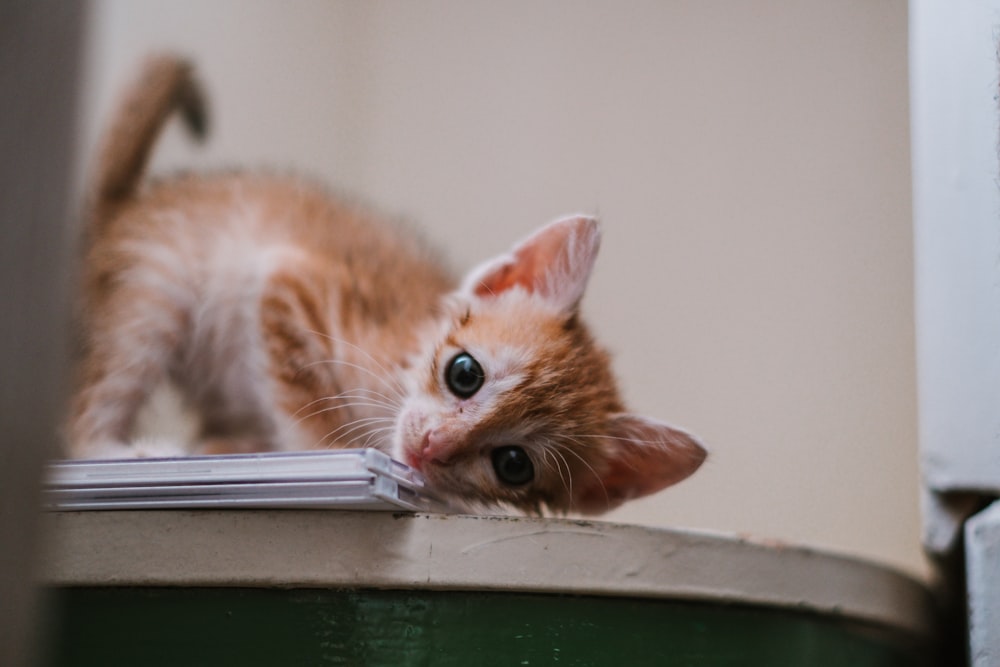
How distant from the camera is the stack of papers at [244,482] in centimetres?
63

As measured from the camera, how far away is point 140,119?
4.21 ft

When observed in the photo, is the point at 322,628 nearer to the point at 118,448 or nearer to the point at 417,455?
the point at 417,455

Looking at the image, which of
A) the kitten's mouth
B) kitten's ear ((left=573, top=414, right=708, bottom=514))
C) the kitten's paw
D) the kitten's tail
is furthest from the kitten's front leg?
kitten's ear ((left=573, top=414, right=708, bottom=514))

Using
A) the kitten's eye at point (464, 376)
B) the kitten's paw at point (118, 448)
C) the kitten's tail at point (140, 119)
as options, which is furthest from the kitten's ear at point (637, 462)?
the kitten's tail at point (140, 119)

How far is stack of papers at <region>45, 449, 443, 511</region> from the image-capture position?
630mm

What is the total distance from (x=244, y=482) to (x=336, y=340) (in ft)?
1.37

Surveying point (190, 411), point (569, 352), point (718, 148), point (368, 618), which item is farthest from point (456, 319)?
point (718, 148)

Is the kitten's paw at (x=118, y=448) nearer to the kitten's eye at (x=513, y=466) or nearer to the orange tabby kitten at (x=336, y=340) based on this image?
the orange tabby kitten at (x=336, y=340)

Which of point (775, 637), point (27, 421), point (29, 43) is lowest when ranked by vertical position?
point (775, 637)

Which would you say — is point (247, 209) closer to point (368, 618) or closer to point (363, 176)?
point (363, 176)

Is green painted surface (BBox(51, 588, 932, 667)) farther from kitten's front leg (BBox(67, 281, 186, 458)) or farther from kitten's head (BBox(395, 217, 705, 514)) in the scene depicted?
kitten's front leg (BBox(67, 281, 186, 458))

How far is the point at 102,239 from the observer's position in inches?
46.7

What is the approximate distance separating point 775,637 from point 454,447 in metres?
0.33

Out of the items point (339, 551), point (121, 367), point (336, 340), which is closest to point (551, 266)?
point (336, 340)
